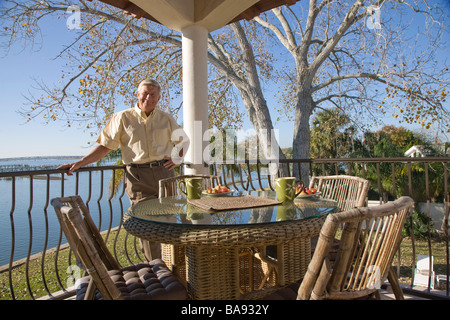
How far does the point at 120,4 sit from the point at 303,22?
9.21 metres

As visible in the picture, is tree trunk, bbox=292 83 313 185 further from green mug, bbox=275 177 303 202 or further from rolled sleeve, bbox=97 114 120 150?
green mug, bbox=275 177 303 202

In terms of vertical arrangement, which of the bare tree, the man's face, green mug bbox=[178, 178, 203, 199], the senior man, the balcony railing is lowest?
the balcony railing

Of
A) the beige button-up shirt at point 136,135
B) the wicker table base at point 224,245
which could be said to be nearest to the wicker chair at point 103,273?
the wicker table base at point 224,245

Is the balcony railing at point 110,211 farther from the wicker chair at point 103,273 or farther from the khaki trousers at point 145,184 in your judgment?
the wicker chair at point 103,273

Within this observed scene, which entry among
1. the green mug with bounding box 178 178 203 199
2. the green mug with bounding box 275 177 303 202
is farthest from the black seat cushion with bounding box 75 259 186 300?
the green mug with bounding box 275 177 303 202

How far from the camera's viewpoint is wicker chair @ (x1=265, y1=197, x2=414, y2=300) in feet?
3.25

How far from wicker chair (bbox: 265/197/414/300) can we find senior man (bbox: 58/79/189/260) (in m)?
1.86

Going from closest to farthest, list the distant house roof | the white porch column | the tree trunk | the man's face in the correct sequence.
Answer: the man's face < the white porch column < the tree trunk < the distant house roof

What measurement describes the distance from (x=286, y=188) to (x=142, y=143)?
144cm

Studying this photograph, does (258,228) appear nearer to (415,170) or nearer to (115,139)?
(115,139)

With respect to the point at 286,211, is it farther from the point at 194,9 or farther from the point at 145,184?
the point at 194,9

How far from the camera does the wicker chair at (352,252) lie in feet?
3.25

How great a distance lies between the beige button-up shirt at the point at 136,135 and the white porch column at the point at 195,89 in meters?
0.82
